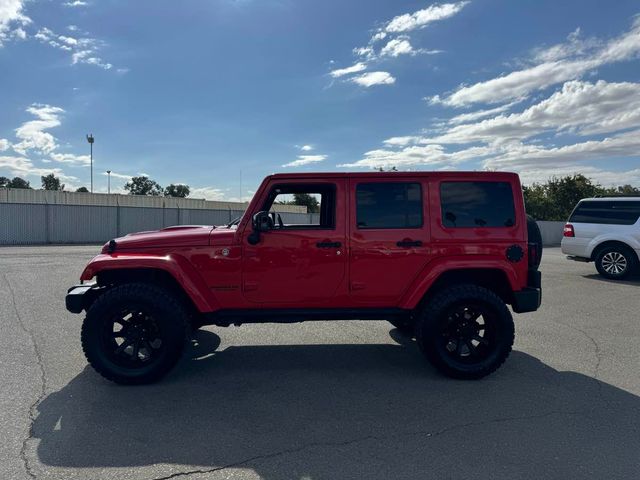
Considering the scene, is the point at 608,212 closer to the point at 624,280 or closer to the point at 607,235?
the point at 607,235

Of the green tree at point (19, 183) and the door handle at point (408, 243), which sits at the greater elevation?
the green tree at point (19, 183)

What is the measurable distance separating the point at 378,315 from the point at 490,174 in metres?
1.83

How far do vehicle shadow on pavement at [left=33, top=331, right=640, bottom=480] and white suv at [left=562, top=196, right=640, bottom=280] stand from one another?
7.55m

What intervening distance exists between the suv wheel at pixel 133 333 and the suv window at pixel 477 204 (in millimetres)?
2790

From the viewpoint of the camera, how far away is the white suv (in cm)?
1014

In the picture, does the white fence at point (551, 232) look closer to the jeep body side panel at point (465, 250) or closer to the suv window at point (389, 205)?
the jeep body side panel at point (465, 250)

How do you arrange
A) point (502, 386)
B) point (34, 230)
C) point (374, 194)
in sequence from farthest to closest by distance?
point (34, 230) < point (374, 194) < point (502, 386)

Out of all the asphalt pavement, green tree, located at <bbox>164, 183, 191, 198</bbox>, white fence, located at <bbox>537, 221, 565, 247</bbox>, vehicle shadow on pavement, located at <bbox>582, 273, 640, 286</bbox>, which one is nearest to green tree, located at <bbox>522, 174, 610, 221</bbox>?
white fence, located at <bbox>537, 221, 565, 247</bbox>

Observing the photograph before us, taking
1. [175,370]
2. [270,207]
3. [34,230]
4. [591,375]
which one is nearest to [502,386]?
[591,375]

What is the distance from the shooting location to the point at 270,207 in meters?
4.34

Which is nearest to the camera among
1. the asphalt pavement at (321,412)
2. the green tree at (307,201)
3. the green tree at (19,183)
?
the asphalt pavement at (321,412)

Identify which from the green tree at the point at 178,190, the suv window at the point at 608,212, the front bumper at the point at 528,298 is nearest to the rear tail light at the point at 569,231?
the suv window at the point at 608,212

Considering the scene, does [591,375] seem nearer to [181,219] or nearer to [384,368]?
[384,368]

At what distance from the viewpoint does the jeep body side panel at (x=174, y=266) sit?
3.97m
